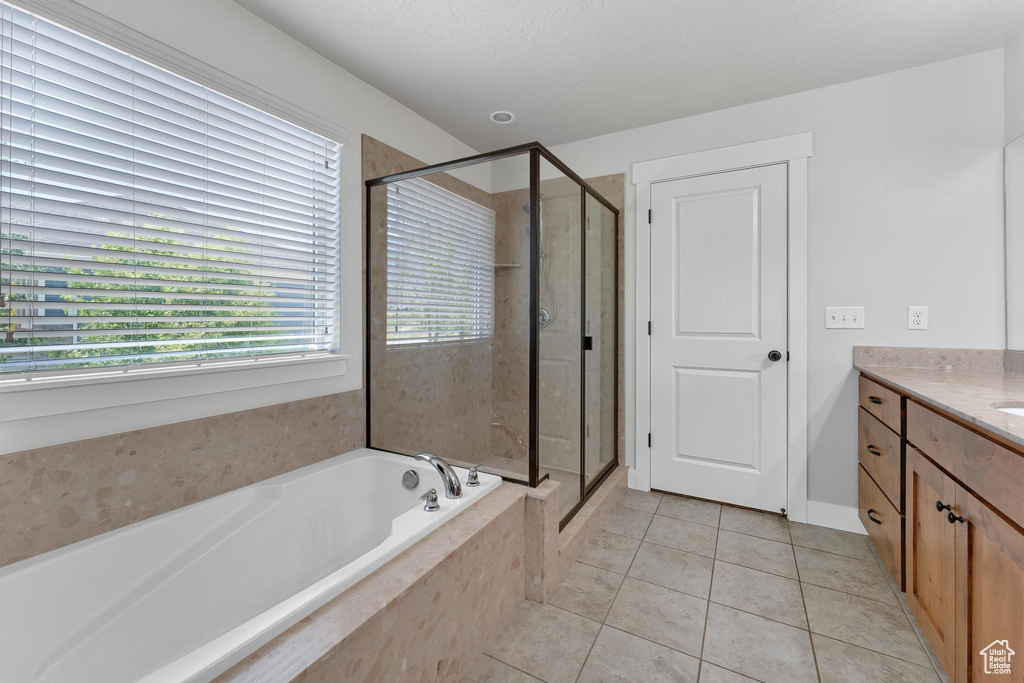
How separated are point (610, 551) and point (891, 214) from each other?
7.30 ft

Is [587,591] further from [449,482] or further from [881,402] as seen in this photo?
[881,402]

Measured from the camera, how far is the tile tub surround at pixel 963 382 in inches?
41.8

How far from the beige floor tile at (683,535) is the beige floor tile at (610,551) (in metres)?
0.13

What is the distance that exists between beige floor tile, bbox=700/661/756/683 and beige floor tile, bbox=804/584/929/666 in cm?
43

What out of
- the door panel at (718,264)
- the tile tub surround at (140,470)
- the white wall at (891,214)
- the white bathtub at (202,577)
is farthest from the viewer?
the door panel at (718,264)

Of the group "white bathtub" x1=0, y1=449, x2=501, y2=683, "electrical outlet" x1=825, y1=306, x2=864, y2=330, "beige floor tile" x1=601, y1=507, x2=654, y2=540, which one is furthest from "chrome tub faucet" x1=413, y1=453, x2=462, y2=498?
"electrical outlet" x1=825, y1=306, x2=864, y2=330

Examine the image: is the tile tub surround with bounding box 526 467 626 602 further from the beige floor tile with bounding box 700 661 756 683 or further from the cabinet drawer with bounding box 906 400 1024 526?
the cabinet drawer with bounding box 906 400 1024 526

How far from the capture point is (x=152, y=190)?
4.73 ft

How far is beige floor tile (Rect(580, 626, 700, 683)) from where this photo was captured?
53.4 inches

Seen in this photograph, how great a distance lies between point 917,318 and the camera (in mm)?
2143

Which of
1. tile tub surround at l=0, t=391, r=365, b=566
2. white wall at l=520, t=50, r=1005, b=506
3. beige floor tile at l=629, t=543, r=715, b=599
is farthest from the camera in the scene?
white wall at l=520, t=50, r=1005, b=506

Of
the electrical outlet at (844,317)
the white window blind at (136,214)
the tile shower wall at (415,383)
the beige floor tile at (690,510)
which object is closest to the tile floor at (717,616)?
the beige floor tile at (690,510)

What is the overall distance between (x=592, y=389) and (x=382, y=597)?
5.42 feet

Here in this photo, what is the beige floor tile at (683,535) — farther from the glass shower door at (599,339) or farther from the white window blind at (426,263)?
the white window blind at (426,263)
